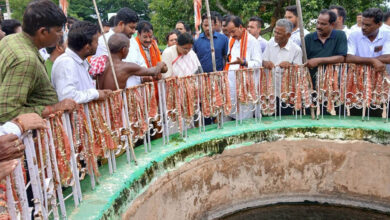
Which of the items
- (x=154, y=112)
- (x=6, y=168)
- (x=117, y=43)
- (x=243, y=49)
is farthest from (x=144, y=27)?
(x=6, y=168)

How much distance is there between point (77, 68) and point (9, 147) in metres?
1.40

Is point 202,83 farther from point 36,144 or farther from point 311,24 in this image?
point 311,24

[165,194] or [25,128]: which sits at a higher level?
[25,128]

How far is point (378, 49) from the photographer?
14.7ft

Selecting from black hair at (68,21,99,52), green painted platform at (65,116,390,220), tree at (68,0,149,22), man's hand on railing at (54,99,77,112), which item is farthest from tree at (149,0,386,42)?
tree at (68,0,149,22)

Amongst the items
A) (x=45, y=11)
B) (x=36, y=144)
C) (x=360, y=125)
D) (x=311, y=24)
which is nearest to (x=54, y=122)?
(x=36, y=144)

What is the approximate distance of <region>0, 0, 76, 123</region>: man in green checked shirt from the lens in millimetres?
2061

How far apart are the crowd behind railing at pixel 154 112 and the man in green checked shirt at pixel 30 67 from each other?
0.17 metres

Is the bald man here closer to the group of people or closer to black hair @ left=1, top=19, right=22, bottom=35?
the group of people

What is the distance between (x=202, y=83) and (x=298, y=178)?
1883 millimetres

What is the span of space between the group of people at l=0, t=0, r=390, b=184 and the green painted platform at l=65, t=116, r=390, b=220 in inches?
24.0

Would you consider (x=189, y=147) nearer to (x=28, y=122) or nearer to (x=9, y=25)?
(x=28, y=122)

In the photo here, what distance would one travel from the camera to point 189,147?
12.7 ft

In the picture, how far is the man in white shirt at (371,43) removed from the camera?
14.1ft
